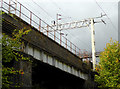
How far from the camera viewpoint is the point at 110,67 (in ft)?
99.6

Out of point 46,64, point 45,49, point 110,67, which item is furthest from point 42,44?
point 110,67

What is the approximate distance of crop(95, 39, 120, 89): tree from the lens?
29.3m

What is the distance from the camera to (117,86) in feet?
93.6

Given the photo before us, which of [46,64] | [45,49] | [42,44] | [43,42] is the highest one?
[43,42]

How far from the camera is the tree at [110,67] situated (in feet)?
96.1

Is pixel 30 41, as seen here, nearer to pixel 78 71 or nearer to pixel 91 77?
pixel 78 71

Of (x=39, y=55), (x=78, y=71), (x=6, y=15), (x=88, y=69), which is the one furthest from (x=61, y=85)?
(x=6, y=15)

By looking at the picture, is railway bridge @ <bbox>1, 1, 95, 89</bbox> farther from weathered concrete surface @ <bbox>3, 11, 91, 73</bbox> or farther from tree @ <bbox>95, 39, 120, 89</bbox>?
tree @ <bbox>95, 39, 120, 89</bbox>

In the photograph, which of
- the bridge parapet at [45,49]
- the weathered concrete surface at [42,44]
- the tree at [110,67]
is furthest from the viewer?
the tree at [110,67]

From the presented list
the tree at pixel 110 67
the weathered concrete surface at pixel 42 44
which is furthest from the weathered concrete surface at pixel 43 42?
the tree at pixel 110 67

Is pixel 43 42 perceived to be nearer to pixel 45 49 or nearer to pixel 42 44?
pixel 42 44

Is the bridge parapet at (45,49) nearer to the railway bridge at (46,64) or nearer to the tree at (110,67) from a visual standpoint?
the railway bridge at (46,64)

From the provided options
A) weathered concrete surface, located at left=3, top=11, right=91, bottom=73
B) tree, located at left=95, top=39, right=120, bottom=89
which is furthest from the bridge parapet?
tree, located at left=95, top=39, right=120, bottom=89

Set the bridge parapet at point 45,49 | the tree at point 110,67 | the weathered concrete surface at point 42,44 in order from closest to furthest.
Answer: the weathered concrete surface at point 42,44 < the bridge parapet at point 45,49 < the tree at point 110,67
